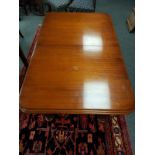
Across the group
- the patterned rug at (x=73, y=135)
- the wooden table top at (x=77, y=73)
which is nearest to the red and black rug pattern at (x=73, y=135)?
the patterned rug at (x=73, y=135)

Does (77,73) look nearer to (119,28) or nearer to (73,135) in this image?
(73,135)

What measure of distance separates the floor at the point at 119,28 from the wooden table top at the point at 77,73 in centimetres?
77

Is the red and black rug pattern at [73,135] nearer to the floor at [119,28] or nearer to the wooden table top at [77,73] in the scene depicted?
the floor at [119,28]

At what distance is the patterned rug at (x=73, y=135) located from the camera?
1427 mm

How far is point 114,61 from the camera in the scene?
114cm

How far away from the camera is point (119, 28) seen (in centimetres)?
278

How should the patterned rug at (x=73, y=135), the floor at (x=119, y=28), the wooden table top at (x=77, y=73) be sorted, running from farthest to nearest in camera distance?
1. the floor at (x=119, y=28)
2. the patterned rug at (x=73, y=135)
3. the wooden table top at (x=77, y=73)

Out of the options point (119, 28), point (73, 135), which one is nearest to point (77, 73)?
point (73, 135)

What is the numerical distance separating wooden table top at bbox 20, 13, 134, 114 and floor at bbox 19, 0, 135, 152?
0.77 meters

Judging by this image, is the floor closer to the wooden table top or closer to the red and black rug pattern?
the red and black rug pattern

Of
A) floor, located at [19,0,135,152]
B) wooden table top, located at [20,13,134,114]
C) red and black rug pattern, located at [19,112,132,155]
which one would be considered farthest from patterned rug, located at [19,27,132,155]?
wooden table top, located at [20,13,134,114]

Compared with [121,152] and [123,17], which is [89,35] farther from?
[123,17]

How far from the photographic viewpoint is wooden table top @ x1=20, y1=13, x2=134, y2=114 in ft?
2.97

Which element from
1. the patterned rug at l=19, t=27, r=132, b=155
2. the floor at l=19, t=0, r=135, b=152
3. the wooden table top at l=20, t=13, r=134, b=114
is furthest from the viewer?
the floor at l=19, t=0, r=135, b=152
